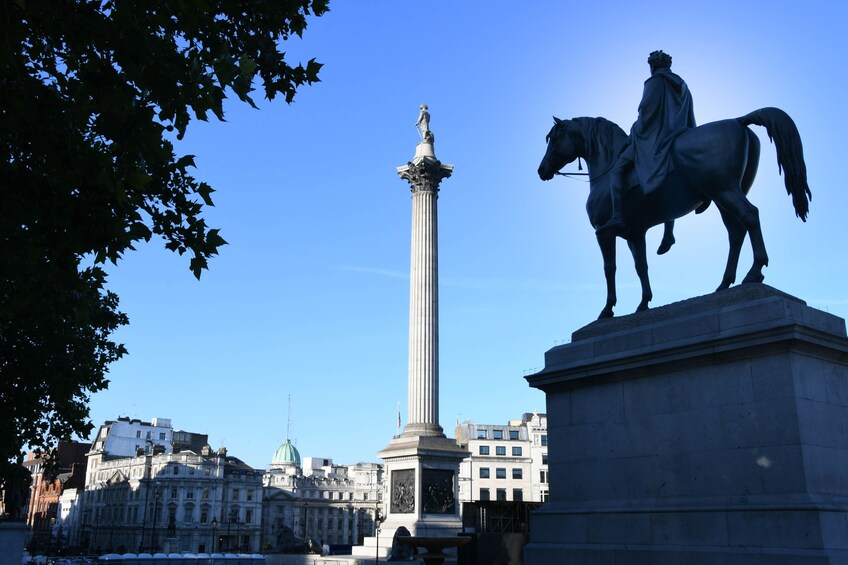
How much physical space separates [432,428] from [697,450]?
97.4ft

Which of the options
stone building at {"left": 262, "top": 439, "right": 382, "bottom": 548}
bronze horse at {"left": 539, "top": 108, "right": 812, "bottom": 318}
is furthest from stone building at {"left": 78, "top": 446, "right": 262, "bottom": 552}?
bronze horse at {"left": 539, "top": 108, "right": 812, "bottom": 318}

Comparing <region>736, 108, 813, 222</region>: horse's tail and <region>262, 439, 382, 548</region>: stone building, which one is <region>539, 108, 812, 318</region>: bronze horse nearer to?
<region>736, 108, 813, 222</region>: horse's tail

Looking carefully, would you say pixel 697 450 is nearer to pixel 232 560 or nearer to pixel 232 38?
pixel 232 38

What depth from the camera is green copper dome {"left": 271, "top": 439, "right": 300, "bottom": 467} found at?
15450cm

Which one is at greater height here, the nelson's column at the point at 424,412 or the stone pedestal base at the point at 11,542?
the nelson's column at the point at 424,412

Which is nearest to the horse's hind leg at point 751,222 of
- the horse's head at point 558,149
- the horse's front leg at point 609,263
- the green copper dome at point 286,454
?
the horse's front leg at point 609,263

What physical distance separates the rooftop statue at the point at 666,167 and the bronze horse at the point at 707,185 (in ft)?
0.05

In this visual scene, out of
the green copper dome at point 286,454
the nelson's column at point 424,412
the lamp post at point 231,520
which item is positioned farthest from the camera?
the green copper dome at point 286,454

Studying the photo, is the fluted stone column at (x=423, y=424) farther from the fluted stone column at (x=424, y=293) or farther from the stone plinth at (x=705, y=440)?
the stone plinth at (x=705, y=440)

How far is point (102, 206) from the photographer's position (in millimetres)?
7375

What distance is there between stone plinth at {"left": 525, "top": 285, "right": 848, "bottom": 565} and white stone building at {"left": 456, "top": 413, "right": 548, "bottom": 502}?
93.2m

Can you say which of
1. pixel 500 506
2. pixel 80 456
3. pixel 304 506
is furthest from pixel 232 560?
pixel 80 456

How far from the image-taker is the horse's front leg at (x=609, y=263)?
13.6 m

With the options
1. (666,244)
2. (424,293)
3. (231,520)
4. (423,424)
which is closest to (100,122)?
(666,244)
